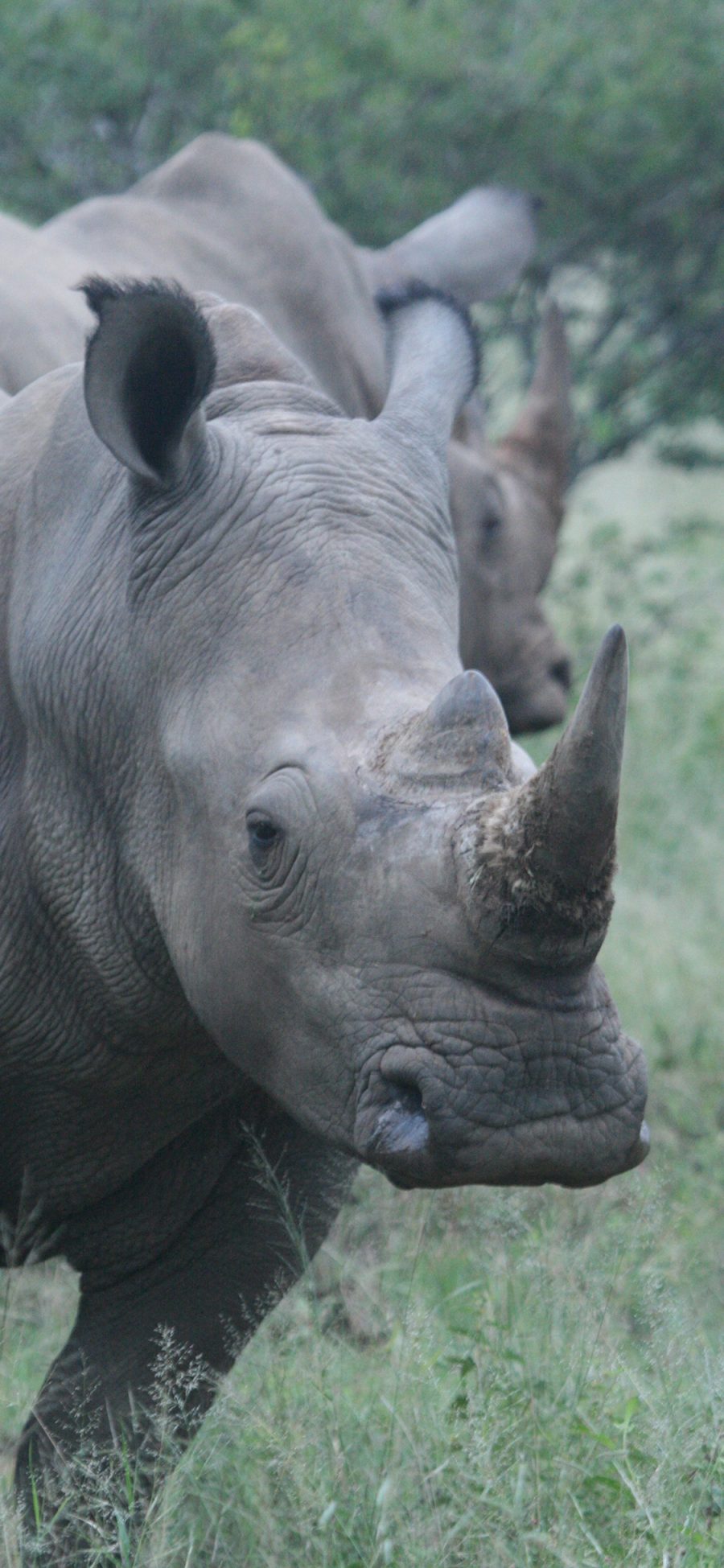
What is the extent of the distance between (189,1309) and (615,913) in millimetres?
5012

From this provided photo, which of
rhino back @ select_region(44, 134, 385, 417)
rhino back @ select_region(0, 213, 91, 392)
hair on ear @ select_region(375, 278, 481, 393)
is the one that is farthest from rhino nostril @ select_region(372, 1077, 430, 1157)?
rhino back @ select_region(44, 134, 385, 417)

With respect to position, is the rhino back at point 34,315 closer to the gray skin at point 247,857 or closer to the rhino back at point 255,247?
the rhino back at point 255,247

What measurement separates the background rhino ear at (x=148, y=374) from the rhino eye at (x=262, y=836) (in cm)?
72

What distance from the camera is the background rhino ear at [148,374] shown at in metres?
3.81

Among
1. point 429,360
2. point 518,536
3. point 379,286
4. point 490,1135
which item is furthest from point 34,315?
point 490,1135

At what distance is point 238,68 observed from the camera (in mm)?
9742

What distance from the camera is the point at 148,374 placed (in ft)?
12.8

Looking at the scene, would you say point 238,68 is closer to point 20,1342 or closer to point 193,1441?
point 20,1342

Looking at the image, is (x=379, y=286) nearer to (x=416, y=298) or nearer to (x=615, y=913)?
(x=416, y=298)

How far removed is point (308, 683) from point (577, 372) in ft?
27.9

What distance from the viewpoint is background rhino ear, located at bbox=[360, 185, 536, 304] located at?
8125mm

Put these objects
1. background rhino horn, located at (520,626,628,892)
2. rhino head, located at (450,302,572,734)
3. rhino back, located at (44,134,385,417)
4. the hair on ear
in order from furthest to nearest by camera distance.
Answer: rhino head, located at (450,302,572,734) → rhino back, located at (44,134,385,417) → the hair on ear → background rhino horn, located at (520,626,628,892)

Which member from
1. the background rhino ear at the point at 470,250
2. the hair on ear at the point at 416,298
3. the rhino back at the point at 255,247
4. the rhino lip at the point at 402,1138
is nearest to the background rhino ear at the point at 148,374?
the hair on ear at the point at 416,298

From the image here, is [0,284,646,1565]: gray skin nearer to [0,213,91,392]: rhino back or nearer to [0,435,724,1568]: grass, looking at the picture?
[0,435,724,1568]: grass
